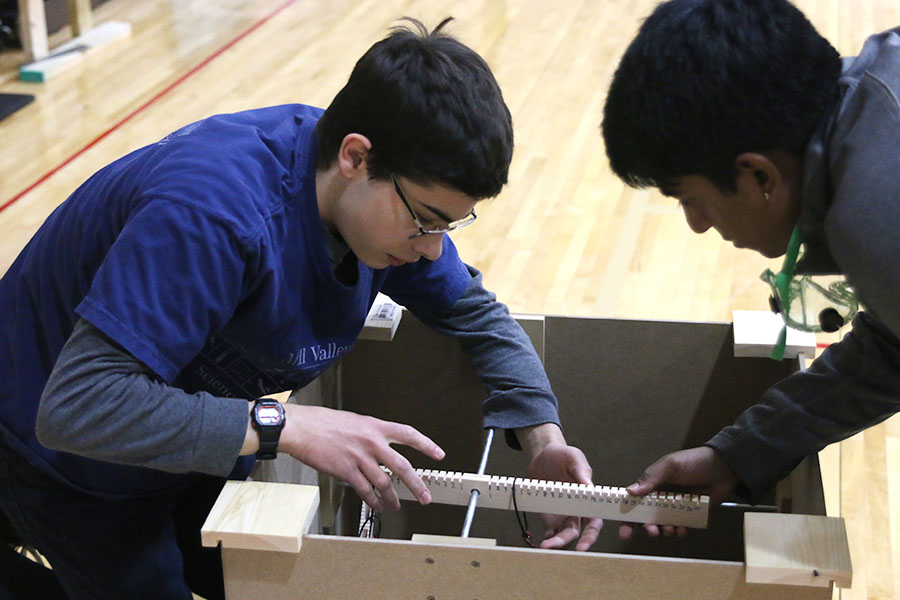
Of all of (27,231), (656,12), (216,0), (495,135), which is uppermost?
(656,12)

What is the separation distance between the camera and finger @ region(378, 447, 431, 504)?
1.08m

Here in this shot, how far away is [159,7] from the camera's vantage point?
4898 millimetres

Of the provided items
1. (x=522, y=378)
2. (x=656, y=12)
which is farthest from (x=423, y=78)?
(x=522, y=378)

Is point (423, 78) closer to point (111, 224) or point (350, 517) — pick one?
point (111, 224)

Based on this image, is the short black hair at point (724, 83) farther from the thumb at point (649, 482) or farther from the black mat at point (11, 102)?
the black mat at point (11, 102)

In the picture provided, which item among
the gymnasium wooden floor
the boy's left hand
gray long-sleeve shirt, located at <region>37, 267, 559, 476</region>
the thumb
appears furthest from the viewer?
the gymnasium wooden floor

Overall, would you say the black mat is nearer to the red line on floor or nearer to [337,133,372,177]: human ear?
the red line on floor

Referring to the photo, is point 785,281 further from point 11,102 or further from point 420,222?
point 11,102

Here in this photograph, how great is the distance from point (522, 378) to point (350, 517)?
475 mm

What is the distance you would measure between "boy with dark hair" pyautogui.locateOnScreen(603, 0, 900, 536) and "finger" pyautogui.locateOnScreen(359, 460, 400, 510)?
40 cm

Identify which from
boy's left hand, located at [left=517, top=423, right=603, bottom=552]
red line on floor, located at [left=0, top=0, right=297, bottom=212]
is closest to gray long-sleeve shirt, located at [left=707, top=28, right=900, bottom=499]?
boy's left hand, located at [left=517, top=423, right=603, bottom=552]

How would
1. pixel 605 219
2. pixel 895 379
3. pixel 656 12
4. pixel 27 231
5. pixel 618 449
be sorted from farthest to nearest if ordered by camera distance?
pixel 605 219, pixel 27 231, pixel 618 449, pixel 895 379, pixel 656 12

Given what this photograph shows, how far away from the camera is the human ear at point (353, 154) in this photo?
1.06 m

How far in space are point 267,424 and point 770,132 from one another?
0.56m
